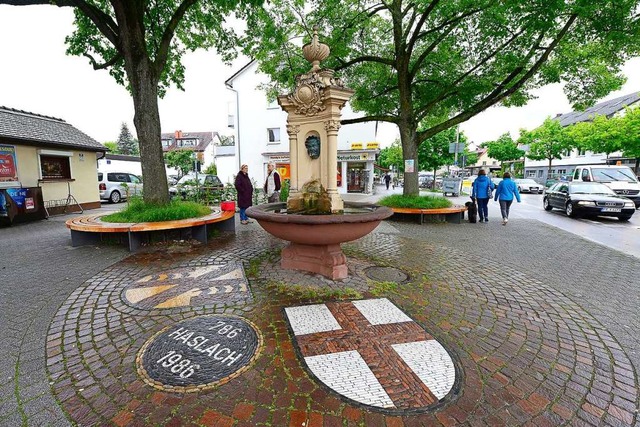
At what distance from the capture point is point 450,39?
408 inches

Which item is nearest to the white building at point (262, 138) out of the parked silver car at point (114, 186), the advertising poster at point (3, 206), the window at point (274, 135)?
the window at point (274, 135)

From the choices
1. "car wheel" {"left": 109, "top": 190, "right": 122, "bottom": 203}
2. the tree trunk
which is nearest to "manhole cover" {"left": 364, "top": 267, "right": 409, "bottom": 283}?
the tree trunk

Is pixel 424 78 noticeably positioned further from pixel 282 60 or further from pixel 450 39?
pixel 282 60

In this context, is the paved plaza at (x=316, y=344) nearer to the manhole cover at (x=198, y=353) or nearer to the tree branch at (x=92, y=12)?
the manhole cover at (x=198, y=353)

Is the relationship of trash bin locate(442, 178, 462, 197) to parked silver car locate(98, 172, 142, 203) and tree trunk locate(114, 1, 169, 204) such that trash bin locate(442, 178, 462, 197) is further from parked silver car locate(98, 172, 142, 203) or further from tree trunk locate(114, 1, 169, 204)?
parked silver car locate(98, 172, 142, 203)

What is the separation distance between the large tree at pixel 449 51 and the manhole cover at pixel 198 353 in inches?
355

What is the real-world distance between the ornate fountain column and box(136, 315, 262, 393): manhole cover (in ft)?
9.54

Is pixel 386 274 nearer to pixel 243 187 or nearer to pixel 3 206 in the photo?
pixel 243 187

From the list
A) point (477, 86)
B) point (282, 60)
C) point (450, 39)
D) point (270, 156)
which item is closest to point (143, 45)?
point (282, 60)

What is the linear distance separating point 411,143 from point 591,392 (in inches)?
376

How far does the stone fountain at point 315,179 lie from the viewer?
452 cm

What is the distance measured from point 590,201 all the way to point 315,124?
39.8 ft

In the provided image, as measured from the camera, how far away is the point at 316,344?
286cm

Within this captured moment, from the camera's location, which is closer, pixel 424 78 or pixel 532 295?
pixel 532 295
